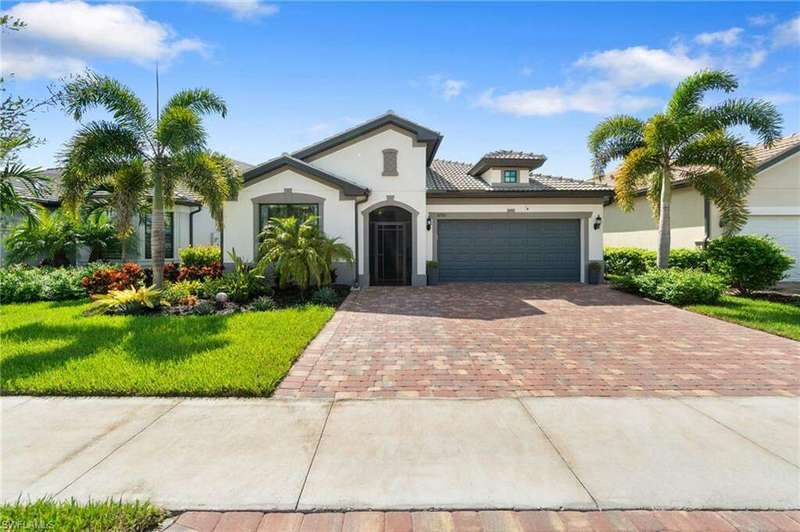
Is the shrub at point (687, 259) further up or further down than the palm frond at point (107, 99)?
further down

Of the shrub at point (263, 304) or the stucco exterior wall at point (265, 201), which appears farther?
the stucco exterior wall at point (265, 201)

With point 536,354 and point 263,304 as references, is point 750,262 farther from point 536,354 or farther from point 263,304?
point 263,304

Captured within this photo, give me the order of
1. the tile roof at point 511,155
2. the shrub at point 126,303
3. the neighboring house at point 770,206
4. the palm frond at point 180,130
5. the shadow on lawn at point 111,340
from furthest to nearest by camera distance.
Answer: the tile roof at point 511,155, the neighboring house at point 770,206, the palm frond at point 180,130, the shrub at point 126,303, the shadow on lawn at point 111,340

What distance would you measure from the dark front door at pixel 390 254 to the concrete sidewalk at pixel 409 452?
10968mm

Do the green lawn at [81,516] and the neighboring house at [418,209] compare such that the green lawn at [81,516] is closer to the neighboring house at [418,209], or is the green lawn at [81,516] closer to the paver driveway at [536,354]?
the paver driveway at [536,354]

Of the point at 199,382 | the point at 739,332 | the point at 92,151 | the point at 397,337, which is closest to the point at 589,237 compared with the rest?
the point at 739,332

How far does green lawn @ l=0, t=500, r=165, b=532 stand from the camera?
277cm

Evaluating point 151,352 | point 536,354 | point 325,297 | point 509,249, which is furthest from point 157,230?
point 509,249

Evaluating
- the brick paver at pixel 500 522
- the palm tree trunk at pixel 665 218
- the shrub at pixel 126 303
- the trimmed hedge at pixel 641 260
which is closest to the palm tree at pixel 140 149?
the shrub at pixel 126 303

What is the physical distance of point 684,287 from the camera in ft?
37.7

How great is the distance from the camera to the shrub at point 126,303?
10.2m

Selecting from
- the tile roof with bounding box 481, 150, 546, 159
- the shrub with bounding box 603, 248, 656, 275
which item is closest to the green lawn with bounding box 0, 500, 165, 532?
the tile roof with bounding box 481, 150, 546, 159

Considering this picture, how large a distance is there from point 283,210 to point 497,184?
28.0 ft

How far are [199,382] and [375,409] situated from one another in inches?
97.0
